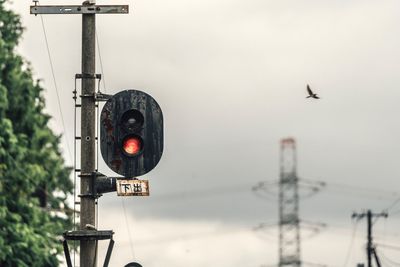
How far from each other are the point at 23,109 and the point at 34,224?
191 inches

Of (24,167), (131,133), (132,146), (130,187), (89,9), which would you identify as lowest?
(130,187)

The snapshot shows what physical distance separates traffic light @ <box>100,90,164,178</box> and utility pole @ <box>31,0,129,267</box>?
847 millimetres

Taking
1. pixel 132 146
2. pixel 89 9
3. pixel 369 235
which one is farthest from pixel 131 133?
pixel 369 235

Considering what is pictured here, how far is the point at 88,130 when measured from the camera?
1409 centimetres

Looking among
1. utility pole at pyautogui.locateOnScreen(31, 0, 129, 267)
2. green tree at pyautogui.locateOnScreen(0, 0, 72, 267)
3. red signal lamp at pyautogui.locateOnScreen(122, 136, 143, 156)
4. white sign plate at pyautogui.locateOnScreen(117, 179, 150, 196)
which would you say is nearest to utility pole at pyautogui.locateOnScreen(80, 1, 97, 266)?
utility pole at pyautogui.locateOnScreen(31, 0, 129, 267)

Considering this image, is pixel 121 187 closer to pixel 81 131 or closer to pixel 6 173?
pixel 81 131

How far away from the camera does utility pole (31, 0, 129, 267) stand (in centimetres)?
1384

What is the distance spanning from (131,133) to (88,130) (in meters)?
1.20

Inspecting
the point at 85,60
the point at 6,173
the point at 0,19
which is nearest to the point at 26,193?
the point at 6,173

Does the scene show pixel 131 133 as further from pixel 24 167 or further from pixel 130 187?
pixel 24 167

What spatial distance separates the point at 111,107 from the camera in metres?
13.1

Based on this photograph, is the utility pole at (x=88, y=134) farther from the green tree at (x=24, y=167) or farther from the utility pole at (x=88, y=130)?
the green tree at (x=24, y=167)

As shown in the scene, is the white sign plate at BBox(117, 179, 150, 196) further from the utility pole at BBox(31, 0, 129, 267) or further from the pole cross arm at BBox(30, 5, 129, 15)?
the pole cross arm at BBox(30, 5, 129, 15)

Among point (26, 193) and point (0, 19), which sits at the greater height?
point (0, 19)
